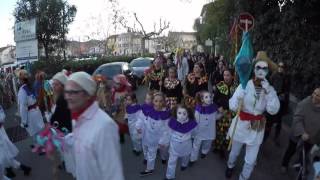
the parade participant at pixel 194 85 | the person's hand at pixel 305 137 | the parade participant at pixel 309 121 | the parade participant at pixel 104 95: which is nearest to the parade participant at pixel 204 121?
the parade participant at pixel 194 85

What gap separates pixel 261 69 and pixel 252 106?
1.95 ft

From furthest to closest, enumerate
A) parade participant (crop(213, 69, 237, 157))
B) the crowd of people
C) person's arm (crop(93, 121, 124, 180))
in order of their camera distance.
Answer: parade participant (crop(213, 69, 237, 157)), the crowd of people, person's arm (crop(93, 121, 124, 180))

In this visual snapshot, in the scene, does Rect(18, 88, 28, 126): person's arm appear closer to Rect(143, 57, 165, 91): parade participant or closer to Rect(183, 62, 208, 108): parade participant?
Rect(143, 57, 165, 91): parade participant

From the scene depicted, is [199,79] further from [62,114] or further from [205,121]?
[62,114]

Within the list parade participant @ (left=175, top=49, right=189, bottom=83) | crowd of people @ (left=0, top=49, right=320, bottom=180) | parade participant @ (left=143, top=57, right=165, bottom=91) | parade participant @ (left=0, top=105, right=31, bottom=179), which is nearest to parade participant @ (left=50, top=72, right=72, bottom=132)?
crowd of people @ (left=0, top=49, right=320, bottom=180)

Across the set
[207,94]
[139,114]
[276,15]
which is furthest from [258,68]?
[276,15]

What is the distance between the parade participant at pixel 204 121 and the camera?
7488 millimetres

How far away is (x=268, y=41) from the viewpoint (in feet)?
51.4

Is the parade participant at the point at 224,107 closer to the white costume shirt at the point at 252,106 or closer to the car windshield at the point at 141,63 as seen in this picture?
the white costume shirt at the point at 252,106

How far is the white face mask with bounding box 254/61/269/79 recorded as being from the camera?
238 inches

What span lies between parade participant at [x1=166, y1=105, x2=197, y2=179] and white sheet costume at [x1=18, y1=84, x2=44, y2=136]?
327cm

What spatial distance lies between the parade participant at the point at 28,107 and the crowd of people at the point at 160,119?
2 centimetres

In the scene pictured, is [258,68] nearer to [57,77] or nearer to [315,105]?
[315,105]

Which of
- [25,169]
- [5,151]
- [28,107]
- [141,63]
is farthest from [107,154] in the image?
[141,63]
